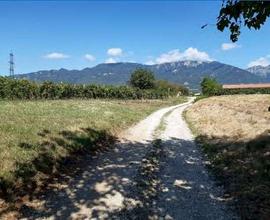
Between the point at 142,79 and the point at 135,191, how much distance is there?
15165cm

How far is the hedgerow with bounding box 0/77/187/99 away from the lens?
70.4m

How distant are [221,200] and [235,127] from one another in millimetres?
17113

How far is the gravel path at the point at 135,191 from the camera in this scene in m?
11.1

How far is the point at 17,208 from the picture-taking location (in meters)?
11.3

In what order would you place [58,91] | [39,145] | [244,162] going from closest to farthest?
[244,162]
[39,145]
[58,91]

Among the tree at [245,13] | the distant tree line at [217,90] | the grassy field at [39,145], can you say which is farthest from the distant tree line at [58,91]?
the tree at [245,13]

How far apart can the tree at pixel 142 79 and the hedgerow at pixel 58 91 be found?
39751mm

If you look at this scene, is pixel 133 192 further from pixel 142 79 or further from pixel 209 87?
pixel 142 79

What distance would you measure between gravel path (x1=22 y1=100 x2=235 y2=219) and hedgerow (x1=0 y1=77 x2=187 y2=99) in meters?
53.4

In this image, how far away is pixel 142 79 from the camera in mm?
164125

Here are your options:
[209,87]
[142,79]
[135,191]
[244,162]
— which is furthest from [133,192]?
[142,79]

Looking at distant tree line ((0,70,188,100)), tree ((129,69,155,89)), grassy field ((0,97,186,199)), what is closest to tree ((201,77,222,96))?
distant tree line ((0,70,188,100))

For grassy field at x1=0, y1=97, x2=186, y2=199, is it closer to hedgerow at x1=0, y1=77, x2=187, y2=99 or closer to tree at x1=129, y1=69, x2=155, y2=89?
hedgerow at x1=0, y1=77, x2=187, y2=99

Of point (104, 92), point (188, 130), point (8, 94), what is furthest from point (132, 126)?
point (104, 92)
